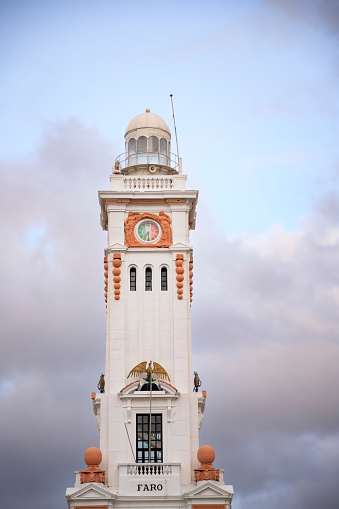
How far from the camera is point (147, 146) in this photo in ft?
231

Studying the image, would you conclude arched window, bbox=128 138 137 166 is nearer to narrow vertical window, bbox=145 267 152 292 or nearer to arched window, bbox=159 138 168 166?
arched window, bbox=159 138 168 166

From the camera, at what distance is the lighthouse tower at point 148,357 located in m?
59.2

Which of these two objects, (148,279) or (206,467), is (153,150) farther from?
(206,467)

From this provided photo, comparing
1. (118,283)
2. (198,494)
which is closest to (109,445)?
(198,494)

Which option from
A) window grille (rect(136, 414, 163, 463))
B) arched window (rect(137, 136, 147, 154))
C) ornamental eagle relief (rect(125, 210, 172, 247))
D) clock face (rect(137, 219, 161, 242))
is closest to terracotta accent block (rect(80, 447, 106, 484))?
window grille (rect(136, 414, 163, 463))

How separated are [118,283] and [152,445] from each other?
10717 mm

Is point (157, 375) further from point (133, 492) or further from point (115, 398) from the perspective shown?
point (133, 492)

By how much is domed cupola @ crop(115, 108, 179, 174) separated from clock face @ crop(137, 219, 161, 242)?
454 centimetres

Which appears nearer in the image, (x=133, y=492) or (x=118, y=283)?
(x=133, y=492)

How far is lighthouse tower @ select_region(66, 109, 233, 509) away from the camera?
194 feet

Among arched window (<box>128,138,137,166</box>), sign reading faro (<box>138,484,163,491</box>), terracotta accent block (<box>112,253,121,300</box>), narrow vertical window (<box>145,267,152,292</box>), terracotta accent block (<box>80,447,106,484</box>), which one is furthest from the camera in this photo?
arched window (<box>128,138,137,166</box>)

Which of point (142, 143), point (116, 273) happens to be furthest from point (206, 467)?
point (142, 143)

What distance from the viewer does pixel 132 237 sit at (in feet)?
218

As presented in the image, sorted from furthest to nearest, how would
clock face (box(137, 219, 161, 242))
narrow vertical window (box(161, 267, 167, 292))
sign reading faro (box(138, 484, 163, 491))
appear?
1. clock face (box(137, 219, 161, 242))
2. narrow vertical window (box(161, 267, 167, 292))
3. sign reading faro (box(138, 484, 163, 491))
